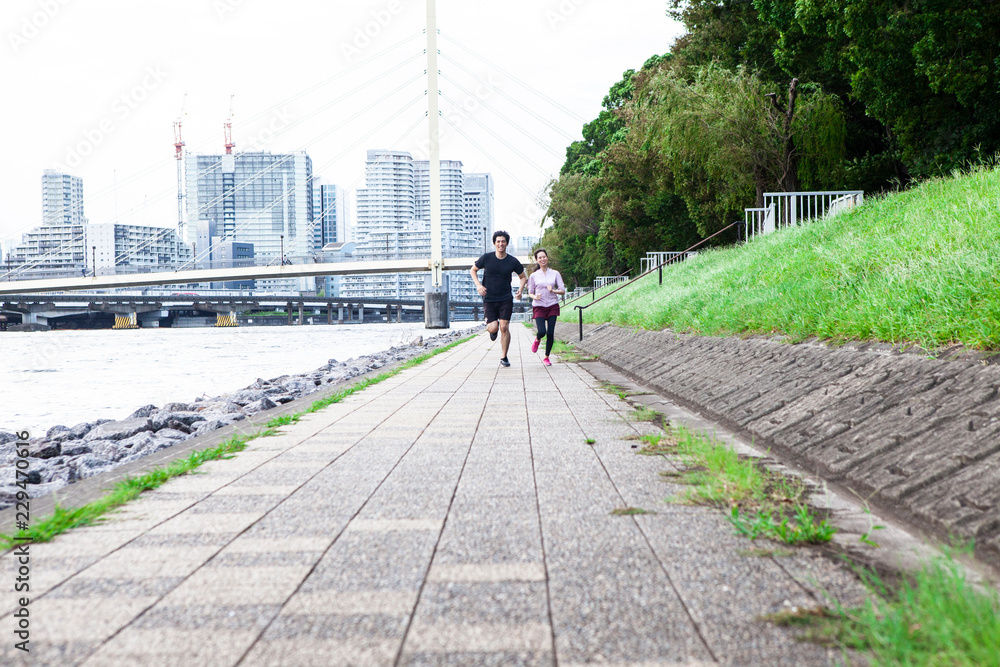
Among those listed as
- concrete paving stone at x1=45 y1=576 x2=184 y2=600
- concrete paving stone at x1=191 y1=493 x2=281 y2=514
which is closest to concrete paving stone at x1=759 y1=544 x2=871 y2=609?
concrete paving stone at x1=45 y1=576 x2=184 y2=600

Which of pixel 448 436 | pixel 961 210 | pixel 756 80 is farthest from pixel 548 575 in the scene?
pixel 756 80

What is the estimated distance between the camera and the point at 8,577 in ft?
7.59

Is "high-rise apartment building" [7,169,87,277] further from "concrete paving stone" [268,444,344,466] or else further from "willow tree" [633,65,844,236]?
"concrete paving stone" [268,444,344,466]

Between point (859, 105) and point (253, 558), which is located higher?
point (859, 105)

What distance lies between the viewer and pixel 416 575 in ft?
7.29

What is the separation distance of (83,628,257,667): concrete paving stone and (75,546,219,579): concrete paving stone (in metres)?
0.43

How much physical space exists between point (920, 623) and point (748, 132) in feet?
60.9

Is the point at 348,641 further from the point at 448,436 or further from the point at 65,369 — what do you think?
the point at 65,369

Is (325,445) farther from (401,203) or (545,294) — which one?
(401,203)

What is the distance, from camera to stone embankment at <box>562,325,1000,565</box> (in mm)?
2527

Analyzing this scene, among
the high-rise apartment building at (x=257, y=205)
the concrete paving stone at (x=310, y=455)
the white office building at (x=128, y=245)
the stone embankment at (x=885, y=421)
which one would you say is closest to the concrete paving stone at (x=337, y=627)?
the stone embankment at (x=885, y=421)

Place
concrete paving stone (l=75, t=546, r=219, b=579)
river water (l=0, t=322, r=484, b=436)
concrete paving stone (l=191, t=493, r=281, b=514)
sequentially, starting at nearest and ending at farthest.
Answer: concrete paving stone (l=75, t=546, r=219, b=579) → concrete paving stone (l=191, t=493, r=281, b=514) → river water (l=0, t=322, r=484, b=436)

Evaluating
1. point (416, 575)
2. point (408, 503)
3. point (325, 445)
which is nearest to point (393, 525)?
point (408, 503)

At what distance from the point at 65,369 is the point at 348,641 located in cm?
2251
